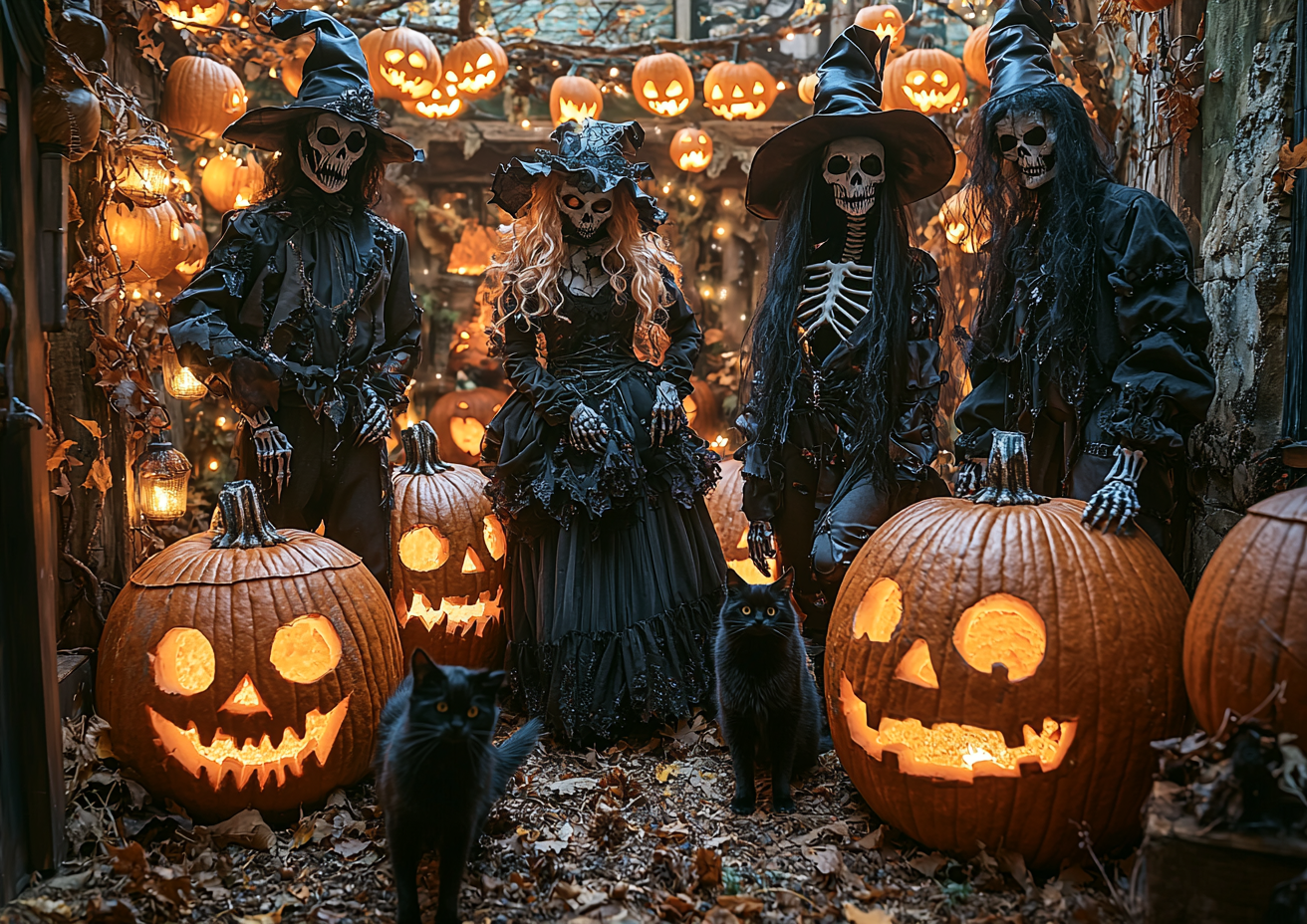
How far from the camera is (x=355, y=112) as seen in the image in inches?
150

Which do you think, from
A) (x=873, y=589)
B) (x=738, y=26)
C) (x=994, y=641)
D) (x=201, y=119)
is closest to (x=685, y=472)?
(x=873, y=589)

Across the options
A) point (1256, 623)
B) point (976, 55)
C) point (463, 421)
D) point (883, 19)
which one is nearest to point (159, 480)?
point (463, 421)

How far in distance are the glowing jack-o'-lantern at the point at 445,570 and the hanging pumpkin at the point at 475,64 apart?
154 inches

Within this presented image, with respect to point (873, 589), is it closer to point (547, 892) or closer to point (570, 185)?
point (547, 892)

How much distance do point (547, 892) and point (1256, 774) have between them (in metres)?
1.89

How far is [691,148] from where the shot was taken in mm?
7973

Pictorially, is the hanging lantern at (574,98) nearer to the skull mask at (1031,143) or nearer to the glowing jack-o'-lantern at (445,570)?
the glowing jack-o'-lantern at (445,570)

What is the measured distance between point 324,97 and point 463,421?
4.85 meters

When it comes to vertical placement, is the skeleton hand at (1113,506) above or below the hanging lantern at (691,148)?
below

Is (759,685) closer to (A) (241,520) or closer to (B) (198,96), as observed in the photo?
(A) (241,520)

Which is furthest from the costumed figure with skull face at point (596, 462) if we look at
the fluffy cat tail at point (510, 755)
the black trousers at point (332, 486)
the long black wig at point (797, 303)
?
the fluffy cat tail at point (510, 755)

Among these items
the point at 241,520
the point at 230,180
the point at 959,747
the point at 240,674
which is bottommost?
the point at 959,747

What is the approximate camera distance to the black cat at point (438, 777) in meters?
2.48

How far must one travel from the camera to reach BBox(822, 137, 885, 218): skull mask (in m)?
3.78
